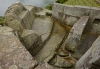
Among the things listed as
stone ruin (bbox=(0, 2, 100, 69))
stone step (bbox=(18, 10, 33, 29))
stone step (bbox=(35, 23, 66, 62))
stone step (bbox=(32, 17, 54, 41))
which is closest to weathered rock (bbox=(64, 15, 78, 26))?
stone ruin (bbox=(0, 2, 100, 69))

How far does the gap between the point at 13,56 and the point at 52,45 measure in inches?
Result: 83.7

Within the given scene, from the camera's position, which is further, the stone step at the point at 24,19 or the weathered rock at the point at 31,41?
the stone step at the point at 24,19

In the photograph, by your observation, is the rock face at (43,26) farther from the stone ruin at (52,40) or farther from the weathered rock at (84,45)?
the weathered rock at (84,45)

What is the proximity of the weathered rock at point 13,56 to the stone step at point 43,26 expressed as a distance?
180 cm

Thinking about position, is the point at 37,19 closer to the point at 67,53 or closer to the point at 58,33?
→ the point at 58,33

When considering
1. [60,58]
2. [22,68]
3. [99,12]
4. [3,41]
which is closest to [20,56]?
[22,68]

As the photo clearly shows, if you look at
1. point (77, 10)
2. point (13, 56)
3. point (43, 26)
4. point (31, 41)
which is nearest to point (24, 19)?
point (43, 26)

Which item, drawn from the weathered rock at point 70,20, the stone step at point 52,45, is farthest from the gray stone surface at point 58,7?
the stone step at point 52,45

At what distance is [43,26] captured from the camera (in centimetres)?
582

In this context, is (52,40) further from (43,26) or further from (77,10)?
(77,10)

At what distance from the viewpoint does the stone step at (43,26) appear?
207 inches

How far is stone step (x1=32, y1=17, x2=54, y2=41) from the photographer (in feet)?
17.2

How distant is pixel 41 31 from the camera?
5.48m

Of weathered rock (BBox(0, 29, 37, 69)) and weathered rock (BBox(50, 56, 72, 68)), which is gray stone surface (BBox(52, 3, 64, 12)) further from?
weathered rock (BBox(0, 29, 37, 69))
